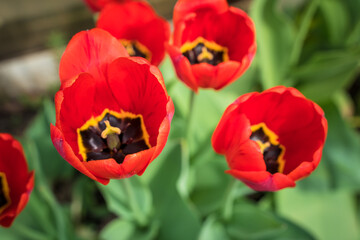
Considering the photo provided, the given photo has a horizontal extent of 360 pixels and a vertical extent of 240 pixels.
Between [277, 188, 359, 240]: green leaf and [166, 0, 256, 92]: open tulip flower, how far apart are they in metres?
0.51

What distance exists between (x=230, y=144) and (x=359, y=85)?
3.65 feet

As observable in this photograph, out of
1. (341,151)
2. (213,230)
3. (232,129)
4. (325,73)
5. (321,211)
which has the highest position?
(232,129)

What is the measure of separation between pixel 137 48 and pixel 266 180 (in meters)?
0.38

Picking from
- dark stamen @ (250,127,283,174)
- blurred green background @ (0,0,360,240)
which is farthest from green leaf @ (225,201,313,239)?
dark stamen @ (250,127,283,174)

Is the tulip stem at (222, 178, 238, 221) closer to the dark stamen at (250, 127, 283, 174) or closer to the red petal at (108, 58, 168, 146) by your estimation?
the dark stamen at (250, 127, 283, 174)

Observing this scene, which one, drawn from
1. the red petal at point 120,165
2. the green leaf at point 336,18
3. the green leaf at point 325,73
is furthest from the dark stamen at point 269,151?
the green leaf at point 336,18

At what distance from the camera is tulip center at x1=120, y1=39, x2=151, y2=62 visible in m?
0.67

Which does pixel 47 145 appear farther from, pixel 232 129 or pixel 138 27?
pixel 232 129

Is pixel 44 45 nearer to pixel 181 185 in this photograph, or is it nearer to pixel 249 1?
pixel 249 1

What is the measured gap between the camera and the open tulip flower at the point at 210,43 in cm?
46

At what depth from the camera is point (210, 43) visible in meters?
0.60

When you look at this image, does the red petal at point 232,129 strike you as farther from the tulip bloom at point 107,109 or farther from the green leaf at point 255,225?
the green leaf at point 255,225

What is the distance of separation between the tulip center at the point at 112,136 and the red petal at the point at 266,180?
0.49ft

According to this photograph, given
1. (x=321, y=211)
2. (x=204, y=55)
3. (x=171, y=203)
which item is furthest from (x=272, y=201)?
(x=204, y=55)
